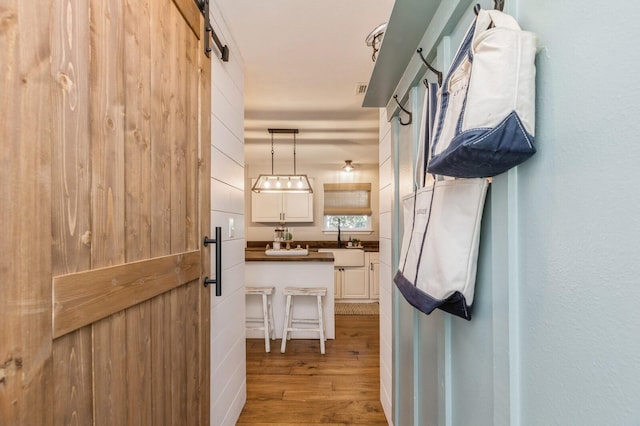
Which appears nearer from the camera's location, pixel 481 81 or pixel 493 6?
pixel 481 81

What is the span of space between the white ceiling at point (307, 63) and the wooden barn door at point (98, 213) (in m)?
0.73

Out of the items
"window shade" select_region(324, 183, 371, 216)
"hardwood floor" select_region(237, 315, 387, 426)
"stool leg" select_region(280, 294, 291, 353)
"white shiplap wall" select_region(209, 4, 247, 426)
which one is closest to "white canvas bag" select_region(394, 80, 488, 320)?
"white shiplap wall" select_region(209, 4, 247, 426)

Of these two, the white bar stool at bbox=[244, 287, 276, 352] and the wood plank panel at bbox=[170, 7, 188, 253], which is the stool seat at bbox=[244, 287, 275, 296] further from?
the wood plank panel at bbox=[170, 7, 188, 253]

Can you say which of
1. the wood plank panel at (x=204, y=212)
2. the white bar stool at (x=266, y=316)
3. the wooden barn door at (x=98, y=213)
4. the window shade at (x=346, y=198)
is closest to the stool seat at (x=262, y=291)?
the white bar stool at (x=266, y=316)

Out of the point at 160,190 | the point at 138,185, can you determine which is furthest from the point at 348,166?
the point at 138,185

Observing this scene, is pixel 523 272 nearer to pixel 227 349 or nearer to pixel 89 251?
pixel 89 251

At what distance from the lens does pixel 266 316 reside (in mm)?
3404

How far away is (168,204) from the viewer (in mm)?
1150

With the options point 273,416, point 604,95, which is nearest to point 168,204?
point 604,95

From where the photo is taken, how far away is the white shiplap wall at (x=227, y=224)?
173 cm

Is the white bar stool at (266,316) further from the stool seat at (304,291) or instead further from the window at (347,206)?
the window at (347,206)

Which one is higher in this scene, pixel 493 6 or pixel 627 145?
pixel 493 6

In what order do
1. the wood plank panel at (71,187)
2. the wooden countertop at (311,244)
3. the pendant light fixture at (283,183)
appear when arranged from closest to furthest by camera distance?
the wood plank panel at (71,187), the pendant light fixture at (283,183), the wooden countertop at (311,244)

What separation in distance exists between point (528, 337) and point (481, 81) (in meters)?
0.48
